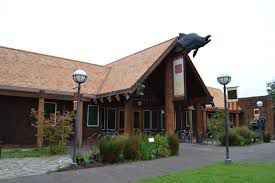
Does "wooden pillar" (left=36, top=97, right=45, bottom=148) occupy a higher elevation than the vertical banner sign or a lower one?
lower

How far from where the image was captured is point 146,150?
12.0 meters

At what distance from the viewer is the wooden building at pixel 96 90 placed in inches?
611

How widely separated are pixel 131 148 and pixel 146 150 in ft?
2.32

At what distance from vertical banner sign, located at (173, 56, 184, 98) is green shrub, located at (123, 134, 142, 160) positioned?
18.9 ft

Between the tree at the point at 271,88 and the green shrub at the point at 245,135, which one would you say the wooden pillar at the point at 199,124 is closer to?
the green shrub at the point at 245,135

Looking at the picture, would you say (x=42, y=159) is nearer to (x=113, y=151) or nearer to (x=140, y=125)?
(x=113, y=151)

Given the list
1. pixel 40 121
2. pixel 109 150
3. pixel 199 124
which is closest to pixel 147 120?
pixel 199 124

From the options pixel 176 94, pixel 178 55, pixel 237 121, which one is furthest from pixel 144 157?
pixel 237 121

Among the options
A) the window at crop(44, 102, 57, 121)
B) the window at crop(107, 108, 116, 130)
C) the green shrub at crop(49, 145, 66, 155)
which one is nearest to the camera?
the green shrub at crop(49, 145, 66, 155)

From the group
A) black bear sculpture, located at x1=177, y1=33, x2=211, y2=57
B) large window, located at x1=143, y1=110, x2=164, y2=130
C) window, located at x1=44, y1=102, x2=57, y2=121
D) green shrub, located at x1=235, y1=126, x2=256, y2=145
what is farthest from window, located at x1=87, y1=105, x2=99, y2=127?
green shrub, located at x1=235, y1=126, x2=256, y2=145

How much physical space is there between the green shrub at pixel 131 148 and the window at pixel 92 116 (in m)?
7.32

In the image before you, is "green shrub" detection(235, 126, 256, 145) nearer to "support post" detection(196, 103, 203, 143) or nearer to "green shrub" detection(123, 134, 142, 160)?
"support post" detection(196, 103, 203, 143)

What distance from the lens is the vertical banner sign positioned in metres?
16.8

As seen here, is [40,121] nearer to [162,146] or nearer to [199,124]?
[162,146]
